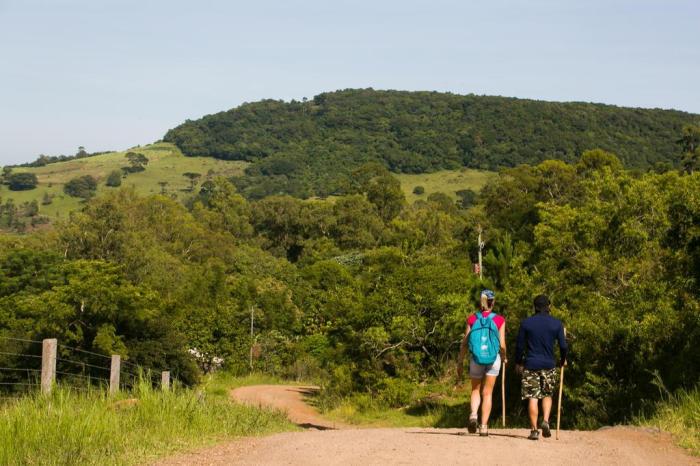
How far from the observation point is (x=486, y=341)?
11039 mm

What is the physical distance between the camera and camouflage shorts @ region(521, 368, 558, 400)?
1089cm

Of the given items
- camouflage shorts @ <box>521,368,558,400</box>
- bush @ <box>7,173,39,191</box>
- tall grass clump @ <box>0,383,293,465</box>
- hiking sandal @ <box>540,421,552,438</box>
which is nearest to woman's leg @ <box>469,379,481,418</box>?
camouflage shorts @ <box>521,368,558,400</box>

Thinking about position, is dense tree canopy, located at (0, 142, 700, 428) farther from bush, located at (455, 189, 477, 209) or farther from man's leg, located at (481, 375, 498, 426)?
bush, located at (455, 189, 477, 209)

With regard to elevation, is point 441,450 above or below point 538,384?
below

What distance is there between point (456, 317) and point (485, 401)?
817 inches

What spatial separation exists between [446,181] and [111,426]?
161799mm

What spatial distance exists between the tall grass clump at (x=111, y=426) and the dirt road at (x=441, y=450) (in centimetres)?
51

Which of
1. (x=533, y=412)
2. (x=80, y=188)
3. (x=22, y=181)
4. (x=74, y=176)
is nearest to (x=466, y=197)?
(x=80, y=188)

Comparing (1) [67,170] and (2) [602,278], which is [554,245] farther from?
(1) [67,170]

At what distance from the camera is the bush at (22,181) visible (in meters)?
172

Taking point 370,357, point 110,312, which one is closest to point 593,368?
point 370,357

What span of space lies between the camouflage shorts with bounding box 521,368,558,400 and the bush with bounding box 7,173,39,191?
172 meters

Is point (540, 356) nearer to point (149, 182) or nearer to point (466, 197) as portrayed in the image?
point (466, 197)

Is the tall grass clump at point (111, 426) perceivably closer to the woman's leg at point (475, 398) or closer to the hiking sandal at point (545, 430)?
the woman's leg at point (475, 398)
